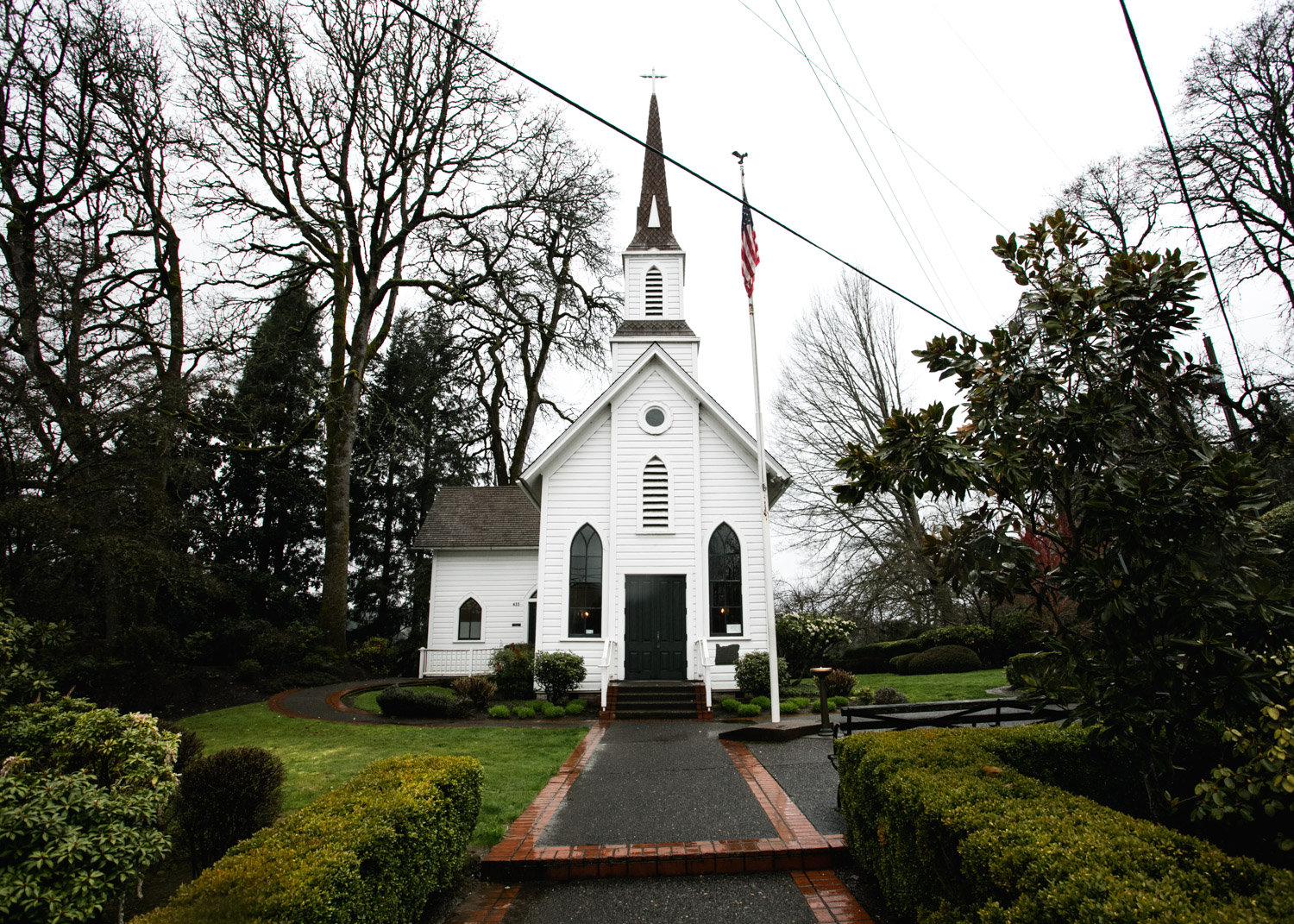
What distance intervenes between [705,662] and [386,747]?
693cm

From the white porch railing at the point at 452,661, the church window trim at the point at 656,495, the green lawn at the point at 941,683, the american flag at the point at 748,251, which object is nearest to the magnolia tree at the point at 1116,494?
the american flag at the point at 748,251

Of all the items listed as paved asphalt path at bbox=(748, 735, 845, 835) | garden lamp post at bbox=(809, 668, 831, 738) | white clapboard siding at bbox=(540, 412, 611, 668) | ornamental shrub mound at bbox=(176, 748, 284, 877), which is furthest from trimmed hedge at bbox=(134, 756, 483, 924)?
white clapboard siding at bbox=(540, 412, 611, 668)

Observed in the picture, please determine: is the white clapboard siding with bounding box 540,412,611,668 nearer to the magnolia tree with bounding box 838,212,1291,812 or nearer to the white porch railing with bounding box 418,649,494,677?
the white porch railing with bounding box 418,649,494,677

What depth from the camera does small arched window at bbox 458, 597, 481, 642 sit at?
73.7ft

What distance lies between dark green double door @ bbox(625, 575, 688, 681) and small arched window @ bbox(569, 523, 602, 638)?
0.79 meters

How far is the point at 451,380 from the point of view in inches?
1297

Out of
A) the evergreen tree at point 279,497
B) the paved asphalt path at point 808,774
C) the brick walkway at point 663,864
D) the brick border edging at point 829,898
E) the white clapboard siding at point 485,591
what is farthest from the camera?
the evergreen tree at point 279,497

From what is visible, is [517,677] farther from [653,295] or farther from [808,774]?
[653,295]

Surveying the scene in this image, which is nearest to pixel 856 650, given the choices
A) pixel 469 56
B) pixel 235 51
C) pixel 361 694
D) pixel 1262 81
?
pixel 361 694

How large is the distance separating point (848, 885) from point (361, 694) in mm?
16372

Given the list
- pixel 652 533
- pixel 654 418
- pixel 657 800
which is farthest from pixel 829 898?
pixel 654 418

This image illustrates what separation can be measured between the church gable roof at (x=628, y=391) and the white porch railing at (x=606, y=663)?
14.5ft

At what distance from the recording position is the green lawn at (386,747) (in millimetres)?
7891

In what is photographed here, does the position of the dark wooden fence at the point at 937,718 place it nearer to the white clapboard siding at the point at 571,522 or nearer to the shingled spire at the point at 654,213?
the white clapboard siding at the point at 571,522
